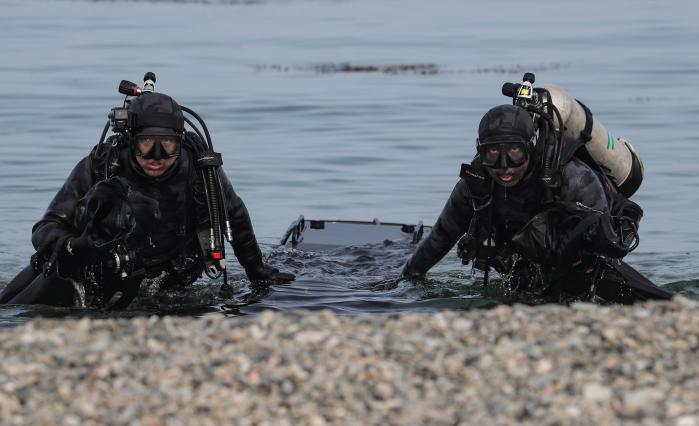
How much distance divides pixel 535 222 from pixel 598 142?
0.91 meters

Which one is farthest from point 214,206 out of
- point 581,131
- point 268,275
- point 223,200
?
point 581,131

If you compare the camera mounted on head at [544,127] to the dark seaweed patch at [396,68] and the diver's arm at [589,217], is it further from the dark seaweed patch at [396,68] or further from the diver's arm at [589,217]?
the dark seaweed patch at [396,68]

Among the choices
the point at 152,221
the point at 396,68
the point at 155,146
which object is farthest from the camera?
the point at 396,68

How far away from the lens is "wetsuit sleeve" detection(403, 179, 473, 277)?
9094 millimetres

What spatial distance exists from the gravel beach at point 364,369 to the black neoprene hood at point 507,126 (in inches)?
92.8

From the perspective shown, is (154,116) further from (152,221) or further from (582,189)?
(582,189)

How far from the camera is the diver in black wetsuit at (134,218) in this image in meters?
8.28

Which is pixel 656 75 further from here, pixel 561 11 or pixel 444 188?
pixel 561 11

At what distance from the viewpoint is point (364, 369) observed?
539 cm

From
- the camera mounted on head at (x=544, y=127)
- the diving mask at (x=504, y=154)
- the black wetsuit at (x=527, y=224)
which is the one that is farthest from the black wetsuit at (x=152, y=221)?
the camera mounted on head at (x=544, y=127)

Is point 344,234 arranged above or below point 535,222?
below

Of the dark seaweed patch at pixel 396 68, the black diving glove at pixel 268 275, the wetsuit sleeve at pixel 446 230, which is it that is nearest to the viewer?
the wetsuit sleeve at pixel 446 230

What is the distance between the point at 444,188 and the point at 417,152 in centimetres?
214

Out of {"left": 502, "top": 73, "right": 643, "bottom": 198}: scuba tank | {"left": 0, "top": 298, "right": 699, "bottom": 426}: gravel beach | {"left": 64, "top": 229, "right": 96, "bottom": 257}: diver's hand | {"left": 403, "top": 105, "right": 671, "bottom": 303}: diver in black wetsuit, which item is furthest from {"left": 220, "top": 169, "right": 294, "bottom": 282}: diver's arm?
{"left": 0, "top": 298, "right": 699, "bottom": 426}: gravel beach
